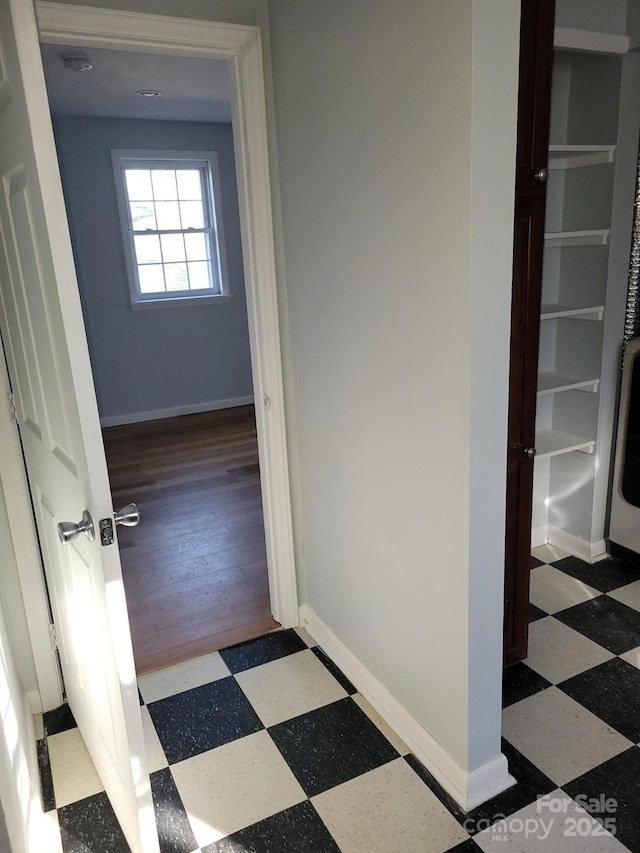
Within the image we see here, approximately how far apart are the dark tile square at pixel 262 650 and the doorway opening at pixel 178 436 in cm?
5

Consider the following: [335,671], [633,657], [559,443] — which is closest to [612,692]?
[633,657]

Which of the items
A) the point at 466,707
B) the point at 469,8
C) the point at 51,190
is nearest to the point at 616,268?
the point at 469,8

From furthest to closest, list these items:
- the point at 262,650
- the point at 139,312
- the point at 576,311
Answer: the point at 139,312 → the point at 576,311 → the point at 262,650

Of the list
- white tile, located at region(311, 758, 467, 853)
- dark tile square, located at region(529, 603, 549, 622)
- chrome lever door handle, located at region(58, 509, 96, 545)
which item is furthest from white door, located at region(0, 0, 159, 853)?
dark tile square, located at region(529, 603, 549, 622)

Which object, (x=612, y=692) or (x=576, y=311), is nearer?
(x=612, y=692)

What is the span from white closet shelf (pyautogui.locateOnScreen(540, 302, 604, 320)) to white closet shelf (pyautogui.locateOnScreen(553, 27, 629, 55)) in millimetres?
919

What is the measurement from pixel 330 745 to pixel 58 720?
90cm

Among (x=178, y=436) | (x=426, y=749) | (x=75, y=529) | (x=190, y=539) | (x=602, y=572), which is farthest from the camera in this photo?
(x=178, y=436)

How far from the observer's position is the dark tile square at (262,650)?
2410mm

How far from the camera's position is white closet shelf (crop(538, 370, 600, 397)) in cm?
261

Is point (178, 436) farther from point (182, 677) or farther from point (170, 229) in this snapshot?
point (182, 677)

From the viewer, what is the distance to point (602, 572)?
2848 mm

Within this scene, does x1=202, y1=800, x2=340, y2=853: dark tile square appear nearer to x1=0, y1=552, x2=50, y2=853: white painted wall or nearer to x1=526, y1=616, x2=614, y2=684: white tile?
x1=0, y1=552, x2=50, y2=853: white painted wall

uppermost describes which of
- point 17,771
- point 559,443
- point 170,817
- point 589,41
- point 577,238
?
point 589,41
